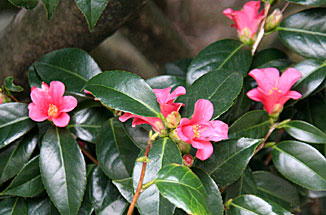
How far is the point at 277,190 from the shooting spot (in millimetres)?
871

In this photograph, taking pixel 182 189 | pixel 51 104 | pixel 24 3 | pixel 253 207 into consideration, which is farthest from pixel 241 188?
pixel 24 3

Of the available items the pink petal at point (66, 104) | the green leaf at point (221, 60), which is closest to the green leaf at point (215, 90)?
the green leaf at point (221, 60)

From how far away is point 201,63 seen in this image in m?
0.84

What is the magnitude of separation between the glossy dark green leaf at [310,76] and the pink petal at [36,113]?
52cm

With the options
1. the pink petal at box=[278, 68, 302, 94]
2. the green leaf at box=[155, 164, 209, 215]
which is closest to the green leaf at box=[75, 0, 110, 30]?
the green leaf at box=[155, 164, 209, 215]

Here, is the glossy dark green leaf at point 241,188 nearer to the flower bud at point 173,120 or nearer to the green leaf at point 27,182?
the flower bud at point 173,120

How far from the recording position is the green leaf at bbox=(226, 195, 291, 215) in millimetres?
665

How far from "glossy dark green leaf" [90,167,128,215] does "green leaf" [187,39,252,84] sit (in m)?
0.28

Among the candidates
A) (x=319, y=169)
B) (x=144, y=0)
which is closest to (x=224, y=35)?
(x=144, y=0)

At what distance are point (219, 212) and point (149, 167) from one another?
162 mm

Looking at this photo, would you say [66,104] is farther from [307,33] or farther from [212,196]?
[307,33]

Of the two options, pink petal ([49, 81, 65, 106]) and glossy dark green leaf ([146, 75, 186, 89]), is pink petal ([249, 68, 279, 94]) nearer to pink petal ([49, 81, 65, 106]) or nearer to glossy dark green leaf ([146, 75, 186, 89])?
glossy dark green leaf ([146, 75, 186, 89])

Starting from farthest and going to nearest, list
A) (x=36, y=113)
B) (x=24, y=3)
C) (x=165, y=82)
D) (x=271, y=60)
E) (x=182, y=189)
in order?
1. (x=271, y=60)
2. (x=165, y=82)
3. (x=36, y=113)
4. (x=24, y=3)
5. (x=182, y=189)

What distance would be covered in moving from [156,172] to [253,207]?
229 millimetres
